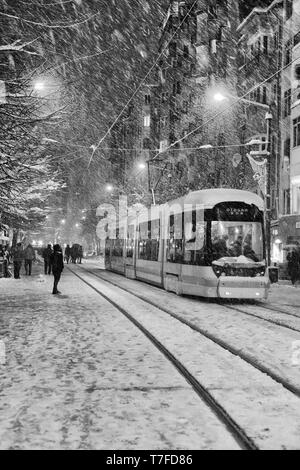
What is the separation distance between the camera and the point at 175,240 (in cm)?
1867

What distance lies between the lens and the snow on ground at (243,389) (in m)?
4.89

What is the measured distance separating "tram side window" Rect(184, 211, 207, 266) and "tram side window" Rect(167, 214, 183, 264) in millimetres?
564

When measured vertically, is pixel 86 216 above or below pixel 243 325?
above

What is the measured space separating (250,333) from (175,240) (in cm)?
841

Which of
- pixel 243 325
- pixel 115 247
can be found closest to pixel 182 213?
pixel 243 325

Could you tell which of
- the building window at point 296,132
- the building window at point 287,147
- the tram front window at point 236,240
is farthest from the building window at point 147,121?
the tram front window at point 236,240

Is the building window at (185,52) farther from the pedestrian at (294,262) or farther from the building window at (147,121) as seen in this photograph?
the pedestrian at (294,262)

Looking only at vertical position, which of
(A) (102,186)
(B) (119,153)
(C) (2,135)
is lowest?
(C) (2,135)

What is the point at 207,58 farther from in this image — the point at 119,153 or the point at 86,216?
the point at 119,153

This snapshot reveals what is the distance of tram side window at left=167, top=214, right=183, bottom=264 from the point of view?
18062 mm

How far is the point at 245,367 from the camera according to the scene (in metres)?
7.51

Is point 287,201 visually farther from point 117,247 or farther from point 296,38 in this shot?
point 117,247

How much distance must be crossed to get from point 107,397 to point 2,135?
1090 cm

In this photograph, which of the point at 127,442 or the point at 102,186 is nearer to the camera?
the point at 127,442
